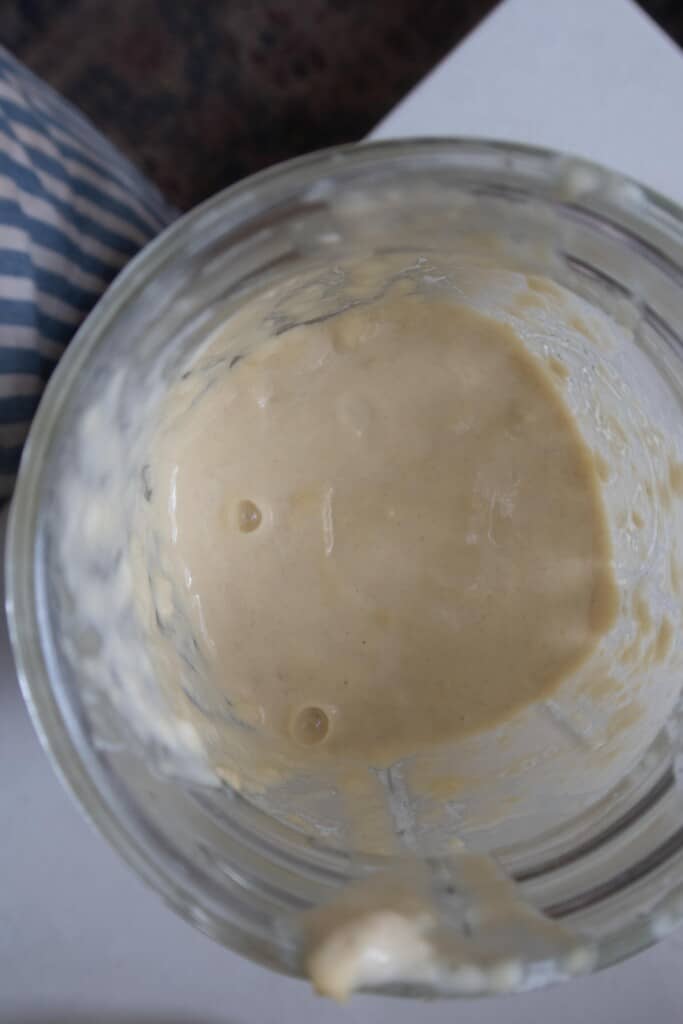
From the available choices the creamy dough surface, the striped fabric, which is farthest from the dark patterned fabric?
the creamy dough surface

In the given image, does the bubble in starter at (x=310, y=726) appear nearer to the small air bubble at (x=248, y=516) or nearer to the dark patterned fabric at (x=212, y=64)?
the small air bubble at (x=248, y=516)

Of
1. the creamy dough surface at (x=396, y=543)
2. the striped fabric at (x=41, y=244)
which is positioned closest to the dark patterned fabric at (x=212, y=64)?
the striped fabric at (x=41, y=244)

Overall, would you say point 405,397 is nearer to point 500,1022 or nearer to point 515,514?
point 515,514

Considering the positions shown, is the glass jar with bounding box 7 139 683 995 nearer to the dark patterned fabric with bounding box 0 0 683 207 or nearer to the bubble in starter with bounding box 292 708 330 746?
the bubble in starter with bounding box 292 708 330 746

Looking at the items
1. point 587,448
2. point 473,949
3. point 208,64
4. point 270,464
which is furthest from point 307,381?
point 208,64

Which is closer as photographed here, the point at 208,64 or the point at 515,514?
the point at 515,514
